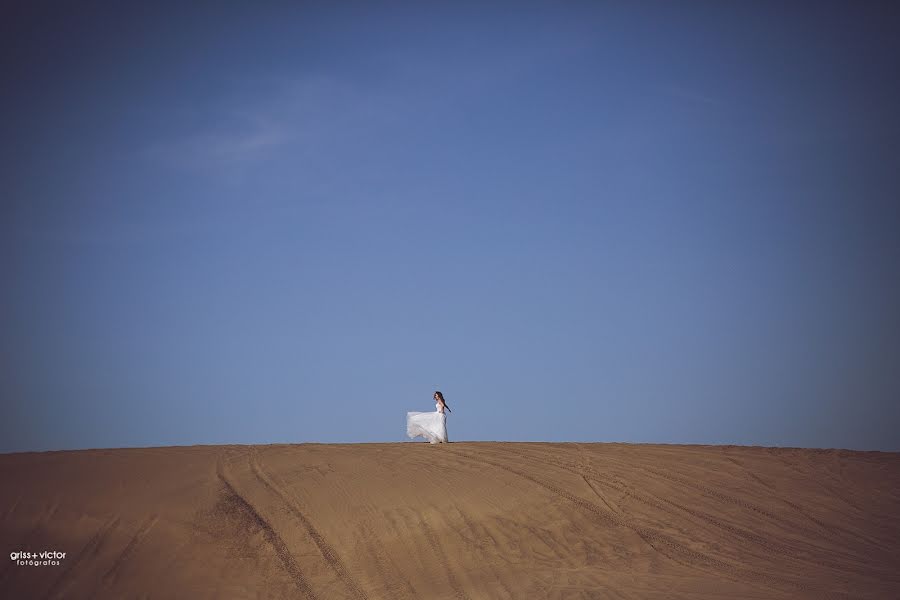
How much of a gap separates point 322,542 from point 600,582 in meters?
5.35

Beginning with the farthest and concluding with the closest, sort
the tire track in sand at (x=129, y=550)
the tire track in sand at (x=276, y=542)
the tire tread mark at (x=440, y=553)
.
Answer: the tire track in sand at (x=129, y=550) → the tire track in sand at (x=276, y=542) → the tire tread mark at (x=440, y=553)

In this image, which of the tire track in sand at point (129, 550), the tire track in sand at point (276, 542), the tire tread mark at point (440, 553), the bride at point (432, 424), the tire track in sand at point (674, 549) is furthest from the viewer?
the bride at point (432, 424)

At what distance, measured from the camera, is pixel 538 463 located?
19.1 meters

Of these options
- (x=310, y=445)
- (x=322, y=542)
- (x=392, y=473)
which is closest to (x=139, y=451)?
(x=310, y=445)

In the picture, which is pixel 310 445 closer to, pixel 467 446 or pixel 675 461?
pixel 467 446

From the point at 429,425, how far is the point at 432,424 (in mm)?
133

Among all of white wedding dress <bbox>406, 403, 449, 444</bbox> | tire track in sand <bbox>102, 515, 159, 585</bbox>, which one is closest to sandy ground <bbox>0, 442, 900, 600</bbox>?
tire track in sand <bbox>102, 515, 159, 585</bbox>

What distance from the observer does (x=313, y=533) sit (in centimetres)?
1421

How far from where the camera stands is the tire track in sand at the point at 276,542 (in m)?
12.4

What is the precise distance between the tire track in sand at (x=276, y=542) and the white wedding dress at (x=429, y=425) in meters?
7.23

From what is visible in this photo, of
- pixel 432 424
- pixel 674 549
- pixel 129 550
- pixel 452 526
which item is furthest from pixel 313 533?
pixel 432 424

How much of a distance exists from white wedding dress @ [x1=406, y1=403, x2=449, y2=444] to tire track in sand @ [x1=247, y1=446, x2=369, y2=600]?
5.70m

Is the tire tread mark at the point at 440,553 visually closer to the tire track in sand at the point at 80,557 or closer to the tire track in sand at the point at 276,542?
the tire track in sand at the point at 276,542

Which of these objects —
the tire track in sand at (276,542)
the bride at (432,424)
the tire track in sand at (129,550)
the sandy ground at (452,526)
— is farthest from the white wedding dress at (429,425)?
the tire track in sand at (129,550)
